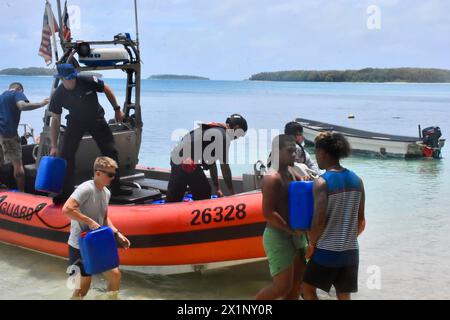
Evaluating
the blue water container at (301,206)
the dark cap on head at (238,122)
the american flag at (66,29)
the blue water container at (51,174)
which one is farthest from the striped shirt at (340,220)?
the american flag at (66,29)

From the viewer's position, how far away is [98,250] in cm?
421

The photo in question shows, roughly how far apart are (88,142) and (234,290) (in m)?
2.67

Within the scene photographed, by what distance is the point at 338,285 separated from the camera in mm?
3779

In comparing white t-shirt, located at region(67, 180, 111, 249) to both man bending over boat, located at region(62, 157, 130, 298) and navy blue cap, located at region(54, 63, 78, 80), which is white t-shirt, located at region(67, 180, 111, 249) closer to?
man bending over boat, located at region(62, 157, 130, 298)

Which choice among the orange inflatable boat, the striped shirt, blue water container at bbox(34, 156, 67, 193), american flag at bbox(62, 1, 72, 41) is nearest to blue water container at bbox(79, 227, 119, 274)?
the orange inflatable boat

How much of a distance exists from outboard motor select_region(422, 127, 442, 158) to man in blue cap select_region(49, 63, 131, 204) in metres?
13.6

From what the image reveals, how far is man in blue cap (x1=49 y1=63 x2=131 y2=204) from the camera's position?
6.09 m

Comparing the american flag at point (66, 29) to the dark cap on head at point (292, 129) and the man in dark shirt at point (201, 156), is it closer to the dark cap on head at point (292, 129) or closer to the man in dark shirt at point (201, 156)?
the man in dark shirt at point (201, 156)

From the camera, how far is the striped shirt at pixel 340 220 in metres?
3.69

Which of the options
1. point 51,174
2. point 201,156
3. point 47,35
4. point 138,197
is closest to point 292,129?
point 201,156

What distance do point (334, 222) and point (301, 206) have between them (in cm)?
24

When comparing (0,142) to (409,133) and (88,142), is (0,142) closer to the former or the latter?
(88,142)

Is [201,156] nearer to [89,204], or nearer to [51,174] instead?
[51,174]

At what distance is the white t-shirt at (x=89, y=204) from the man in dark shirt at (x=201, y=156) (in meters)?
1.48
